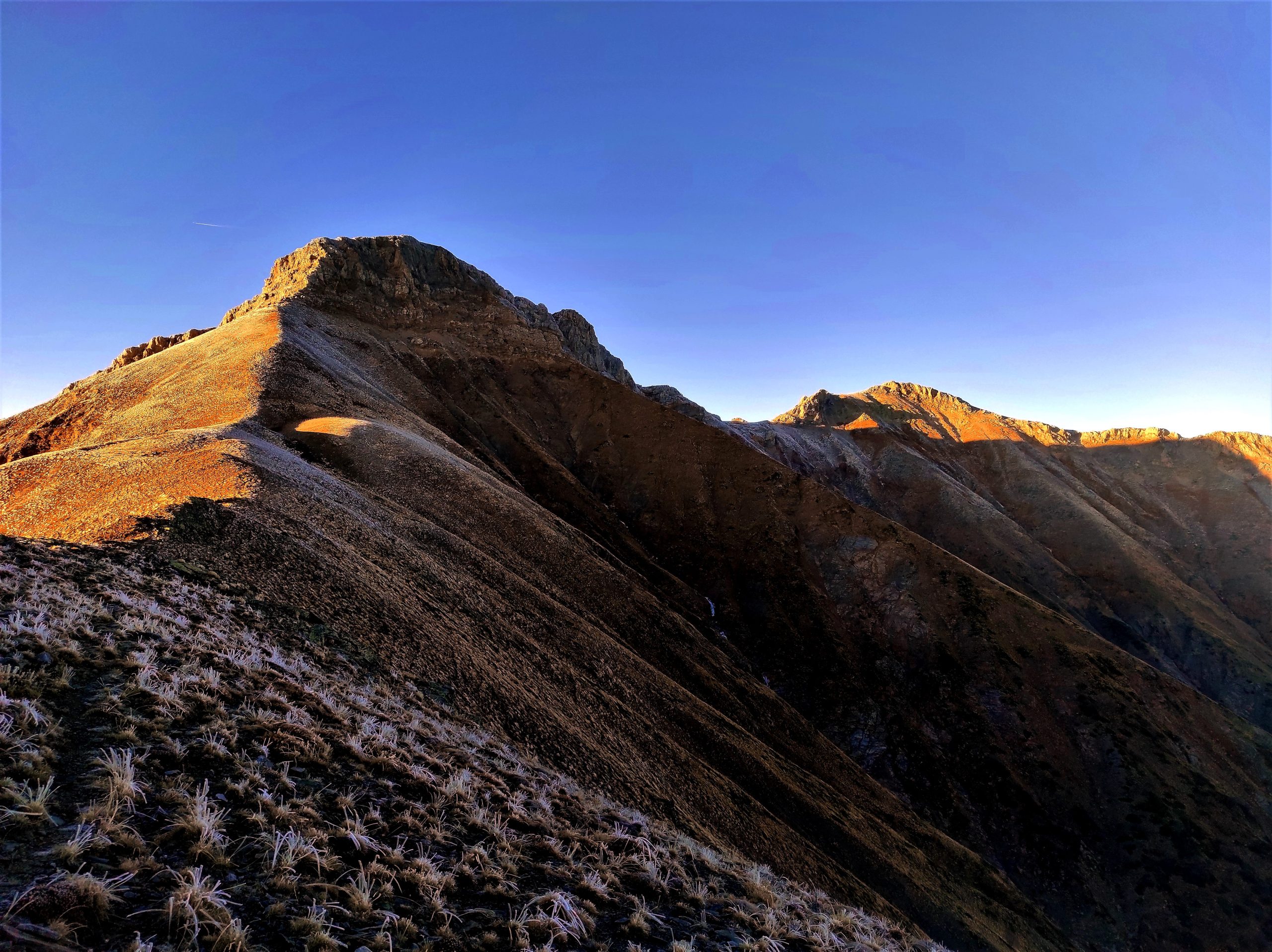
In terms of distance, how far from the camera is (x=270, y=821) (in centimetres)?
532

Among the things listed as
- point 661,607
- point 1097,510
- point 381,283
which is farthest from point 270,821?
point 1097,510

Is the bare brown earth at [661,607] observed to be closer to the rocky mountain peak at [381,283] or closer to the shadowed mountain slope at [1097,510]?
the rocky mountain peak at [381,283]

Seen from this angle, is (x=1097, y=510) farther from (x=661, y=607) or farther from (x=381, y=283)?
(x=381, y=283)

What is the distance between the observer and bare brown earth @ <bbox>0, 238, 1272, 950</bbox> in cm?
1609

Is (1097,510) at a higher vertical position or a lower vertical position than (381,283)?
lower

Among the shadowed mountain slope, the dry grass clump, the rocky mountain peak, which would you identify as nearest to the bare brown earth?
the rocky mountain peak

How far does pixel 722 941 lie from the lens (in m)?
6.65

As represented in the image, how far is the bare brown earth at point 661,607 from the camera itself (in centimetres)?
1609

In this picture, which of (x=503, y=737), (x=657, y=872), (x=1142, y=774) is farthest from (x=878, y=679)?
(x=657, y=872)

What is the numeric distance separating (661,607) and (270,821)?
90.6 ft

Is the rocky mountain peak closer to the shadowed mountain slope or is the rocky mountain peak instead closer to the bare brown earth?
the bare brown earth

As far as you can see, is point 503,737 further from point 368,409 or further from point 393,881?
point 368,409

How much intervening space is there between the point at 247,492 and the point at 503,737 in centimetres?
1101

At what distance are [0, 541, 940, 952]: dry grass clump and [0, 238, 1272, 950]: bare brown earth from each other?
4.14 meters
